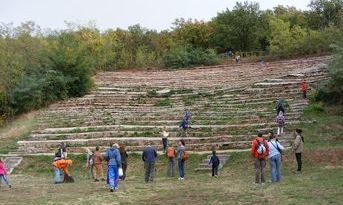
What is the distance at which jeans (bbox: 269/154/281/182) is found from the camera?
727 inches

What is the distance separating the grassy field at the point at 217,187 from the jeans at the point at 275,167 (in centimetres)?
42

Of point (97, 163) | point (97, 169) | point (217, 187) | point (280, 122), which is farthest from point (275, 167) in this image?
point (280, 122)

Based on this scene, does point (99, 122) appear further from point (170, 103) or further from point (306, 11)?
point (306, 11)

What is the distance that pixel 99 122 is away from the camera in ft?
122

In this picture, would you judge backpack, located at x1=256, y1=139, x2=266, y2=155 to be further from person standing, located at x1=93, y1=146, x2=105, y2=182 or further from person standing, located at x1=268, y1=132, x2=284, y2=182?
person standing, located at x1=93, y1=146, x2=105, y2=182

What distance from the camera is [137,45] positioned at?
8819cm

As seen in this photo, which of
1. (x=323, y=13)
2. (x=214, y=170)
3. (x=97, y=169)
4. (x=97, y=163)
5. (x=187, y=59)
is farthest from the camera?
(x=323, y=13)

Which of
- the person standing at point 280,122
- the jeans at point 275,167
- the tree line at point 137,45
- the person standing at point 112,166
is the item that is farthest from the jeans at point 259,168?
the tree line at point 137,45

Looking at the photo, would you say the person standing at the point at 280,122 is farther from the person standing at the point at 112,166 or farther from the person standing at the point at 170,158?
the person standing at the point at 112,166

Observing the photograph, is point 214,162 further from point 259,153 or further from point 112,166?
point 112,166

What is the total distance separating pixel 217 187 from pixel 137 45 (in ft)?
234

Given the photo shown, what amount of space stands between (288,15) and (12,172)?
6198 cm

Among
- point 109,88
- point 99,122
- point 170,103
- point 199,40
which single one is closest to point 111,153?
point 99,122

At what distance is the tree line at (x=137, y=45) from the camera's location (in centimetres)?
4244
